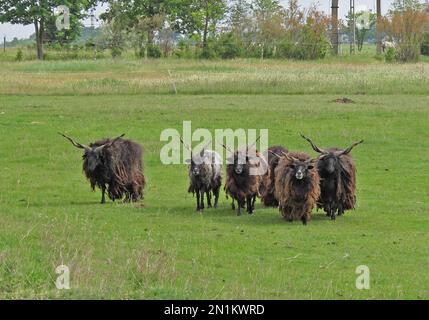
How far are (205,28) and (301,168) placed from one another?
232 feet

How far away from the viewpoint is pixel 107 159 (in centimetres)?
2266

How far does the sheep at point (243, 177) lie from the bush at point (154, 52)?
56456 mm

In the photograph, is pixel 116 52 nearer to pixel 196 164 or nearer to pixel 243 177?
pixel 196 164

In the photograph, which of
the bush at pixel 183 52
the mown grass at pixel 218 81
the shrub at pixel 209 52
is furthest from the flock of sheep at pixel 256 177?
the bush at pixel 183 52

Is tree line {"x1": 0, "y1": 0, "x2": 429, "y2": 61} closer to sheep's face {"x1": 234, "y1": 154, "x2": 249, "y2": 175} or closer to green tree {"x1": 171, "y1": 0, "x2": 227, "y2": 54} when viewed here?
green tree {"x1": 171, "y1": 0, "x2": 227, "y2": 54}

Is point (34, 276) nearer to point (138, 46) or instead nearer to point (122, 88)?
point (122, 88)

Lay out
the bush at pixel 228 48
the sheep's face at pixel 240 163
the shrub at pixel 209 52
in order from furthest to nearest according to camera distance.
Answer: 1. the bush at pixel 228 48
2. the shrub at pixel 209 52
3. the sheep's face at pixel 240 163

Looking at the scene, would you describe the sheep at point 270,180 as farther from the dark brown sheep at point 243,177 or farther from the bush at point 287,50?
the bush at point 287,50

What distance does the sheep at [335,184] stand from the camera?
20.7 meters

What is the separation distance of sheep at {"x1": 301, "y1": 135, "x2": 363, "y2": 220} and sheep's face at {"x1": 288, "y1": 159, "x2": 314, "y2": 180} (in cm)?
70

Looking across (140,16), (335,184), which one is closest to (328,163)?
(335,184)

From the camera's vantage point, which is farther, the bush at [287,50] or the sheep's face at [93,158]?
the bush at [287,50]

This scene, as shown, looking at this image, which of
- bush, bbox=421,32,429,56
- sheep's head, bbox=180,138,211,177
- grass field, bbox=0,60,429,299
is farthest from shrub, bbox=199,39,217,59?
sheep's head, bbox=180,138,211,177
